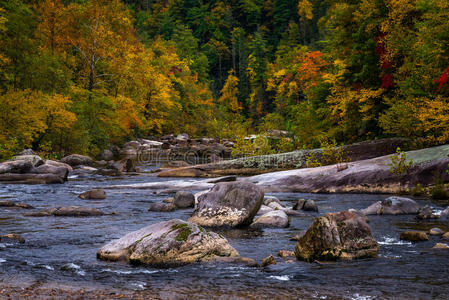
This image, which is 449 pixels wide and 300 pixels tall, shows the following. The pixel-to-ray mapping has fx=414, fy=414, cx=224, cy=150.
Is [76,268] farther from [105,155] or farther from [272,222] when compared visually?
[105,155]

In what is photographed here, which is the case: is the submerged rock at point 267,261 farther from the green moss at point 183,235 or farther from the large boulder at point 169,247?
the green moss at point 183,235

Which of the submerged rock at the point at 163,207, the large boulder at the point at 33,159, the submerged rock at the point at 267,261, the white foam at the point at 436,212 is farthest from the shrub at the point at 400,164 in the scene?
the large boulder at the point at 33,159

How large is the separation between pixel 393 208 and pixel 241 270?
6.03 meters

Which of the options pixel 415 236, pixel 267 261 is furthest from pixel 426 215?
pixel 267 261

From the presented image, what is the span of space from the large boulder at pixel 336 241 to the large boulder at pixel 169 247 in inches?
45.1

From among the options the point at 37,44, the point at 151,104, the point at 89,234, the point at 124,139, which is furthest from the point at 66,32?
the point at 89,234

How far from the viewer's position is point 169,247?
19.9 feet

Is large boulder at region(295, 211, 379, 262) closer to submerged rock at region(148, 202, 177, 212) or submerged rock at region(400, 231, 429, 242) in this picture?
submerged rock at region(400, 231, 429, 242)

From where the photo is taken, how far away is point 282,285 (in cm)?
507

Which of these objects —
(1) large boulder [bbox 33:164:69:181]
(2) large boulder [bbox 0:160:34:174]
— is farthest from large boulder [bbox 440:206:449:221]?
(2) large boulder [bbox 0:160:34:174]

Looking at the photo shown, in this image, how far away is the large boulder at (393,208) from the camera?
1023 centimetres

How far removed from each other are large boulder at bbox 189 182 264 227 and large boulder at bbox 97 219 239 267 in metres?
2.54

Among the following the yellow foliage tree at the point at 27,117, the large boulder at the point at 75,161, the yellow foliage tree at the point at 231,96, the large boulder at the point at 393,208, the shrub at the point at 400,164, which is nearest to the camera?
the large boulder at the point at 393,208

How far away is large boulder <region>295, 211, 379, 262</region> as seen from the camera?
622cm
